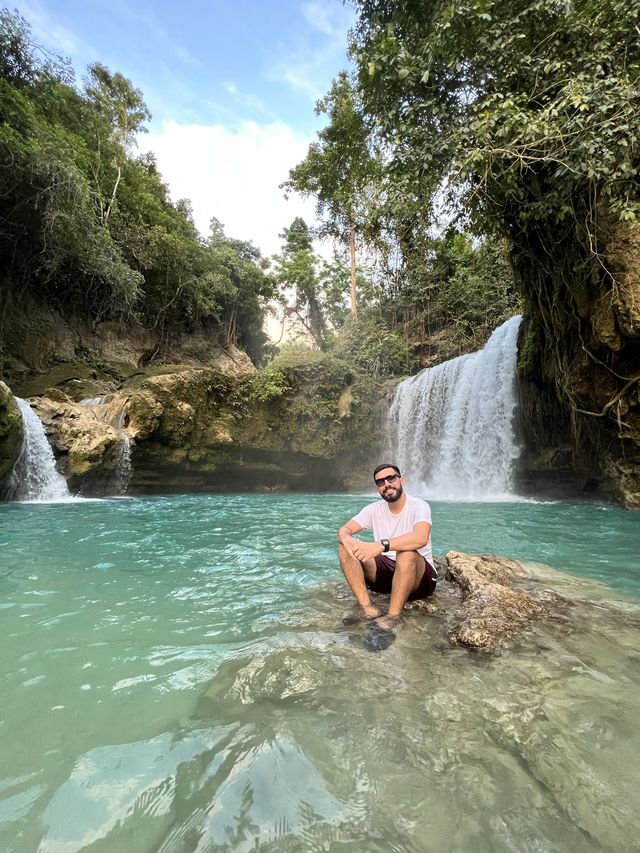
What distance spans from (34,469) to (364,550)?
33.1 ft

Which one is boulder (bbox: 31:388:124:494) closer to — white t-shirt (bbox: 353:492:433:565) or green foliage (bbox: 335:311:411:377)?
white t-shirt (bbox: 353:492:433:565)

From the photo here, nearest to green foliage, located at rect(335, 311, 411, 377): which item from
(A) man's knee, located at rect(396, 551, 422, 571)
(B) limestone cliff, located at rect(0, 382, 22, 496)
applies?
(B) limestone cliff, located at rect(0, 382, 22, 496)

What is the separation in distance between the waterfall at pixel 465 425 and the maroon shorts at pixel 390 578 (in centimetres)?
877

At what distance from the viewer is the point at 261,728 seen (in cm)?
174

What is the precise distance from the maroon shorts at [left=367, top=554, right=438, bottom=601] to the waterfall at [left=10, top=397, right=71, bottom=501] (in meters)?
9.83

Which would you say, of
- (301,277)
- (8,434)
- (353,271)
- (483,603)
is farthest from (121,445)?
(301,277)

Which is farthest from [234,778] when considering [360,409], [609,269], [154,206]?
[154,206]

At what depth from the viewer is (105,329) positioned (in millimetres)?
19281

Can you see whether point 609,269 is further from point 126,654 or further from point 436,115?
point 126,654

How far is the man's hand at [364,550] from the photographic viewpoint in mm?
3141

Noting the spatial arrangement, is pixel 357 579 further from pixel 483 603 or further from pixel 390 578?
pixel 483 603

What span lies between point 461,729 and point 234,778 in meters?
0.91

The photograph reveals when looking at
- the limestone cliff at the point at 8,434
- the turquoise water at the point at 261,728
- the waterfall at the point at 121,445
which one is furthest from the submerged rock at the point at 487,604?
the waterfall at the point at 121,445

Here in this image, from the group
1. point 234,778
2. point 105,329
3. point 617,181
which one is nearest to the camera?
point 234,778
